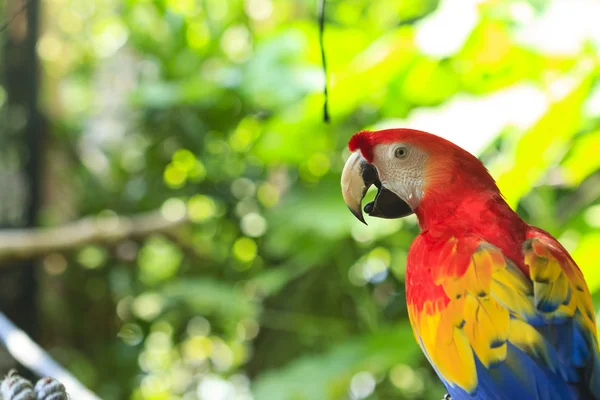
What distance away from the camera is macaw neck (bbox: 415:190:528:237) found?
15.0 inches

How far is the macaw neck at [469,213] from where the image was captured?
380mm

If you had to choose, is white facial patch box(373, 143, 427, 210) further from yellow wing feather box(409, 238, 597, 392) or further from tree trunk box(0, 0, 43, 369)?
tree trunk box(0, 0, 43, 369)

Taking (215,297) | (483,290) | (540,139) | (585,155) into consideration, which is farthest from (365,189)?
(215,297)

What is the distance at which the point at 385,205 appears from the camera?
0.43 meters

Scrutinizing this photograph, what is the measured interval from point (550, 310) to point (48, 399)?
1.02ft

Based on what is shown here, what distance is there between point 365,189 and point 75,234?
3.66 ft

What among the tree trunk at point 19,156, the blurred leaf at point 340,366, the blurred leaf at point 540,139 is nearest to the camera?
the blurred leaf at point 540,139

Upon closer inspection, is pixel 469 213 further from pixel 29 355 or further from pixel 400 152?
pixel 29 355

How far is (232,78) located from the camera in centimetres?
137

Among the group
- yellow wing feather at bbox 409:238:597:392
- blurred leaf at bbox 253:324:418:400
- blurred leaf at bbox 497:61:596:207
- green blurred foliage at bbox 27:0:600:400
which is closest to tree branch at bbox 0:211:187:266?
green blurred foliage at bbox 27:0:600:400

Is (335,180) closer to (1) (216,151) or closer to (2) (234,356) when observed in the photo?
(1) (216,151)

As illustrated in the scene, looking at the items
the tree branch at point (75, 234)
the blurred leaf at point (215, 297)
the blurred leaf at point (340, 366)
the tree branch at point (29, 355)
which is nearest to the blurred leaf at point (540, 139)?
the blurred leaf at point (340, 366)

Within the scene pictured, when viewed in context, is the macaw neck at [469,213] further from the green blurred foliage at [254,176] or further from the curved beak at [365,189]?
the green blurred foliage at [254,176]

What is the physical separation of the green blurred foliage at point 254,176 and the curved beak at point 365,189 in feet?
1.07
